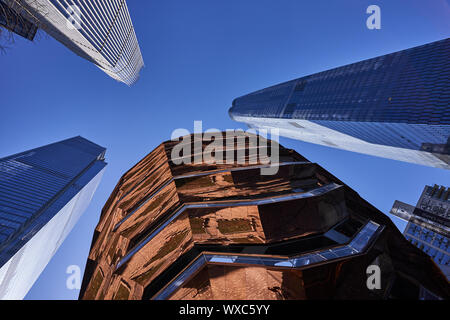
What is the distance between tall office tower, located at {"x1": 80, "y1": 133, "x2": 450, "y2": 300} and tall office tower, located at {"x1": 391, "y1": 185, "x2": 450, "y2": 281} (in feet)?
210

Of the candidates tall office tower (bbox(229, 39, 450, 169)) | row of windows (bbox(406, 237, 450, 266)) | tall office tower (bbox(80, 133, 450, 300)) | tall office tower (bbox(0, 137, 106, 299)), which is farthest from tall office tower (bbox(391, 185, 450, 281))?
tall office tower (bbox(0, 137, 106, 299))

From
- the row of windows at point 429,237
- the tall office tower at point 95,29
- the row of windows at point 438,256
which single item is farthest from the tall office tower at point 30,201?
the row of windows at point 429,237

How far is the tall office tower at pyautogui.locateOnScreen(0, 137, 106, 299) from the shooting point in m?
65.2

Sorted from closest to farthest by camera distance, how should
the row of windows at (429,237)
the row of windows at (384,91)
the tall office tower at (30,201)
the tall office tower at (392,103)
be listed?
1. the row of windows at (429,237)
2. the tall office tower at (392,103)
3. the row of windows at (384,91)
4. the tall office tower at (30,201)

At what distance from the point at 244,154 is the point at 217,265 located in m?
10.4

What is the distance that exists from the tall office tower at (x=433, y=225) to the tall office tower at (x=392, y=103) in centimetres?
1006

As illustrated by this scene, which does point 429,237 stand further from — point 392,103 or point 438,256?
point 392,103

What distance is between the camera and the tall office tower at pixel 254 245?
275 inches

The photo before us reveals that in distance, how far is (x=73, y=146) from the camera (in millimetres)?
131000

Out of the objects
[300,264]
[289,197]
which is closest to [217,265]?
[300,264]

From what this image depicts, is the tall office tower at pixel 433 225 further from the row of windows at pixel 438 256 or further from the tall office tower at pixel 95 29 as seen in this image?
the tall office tower at pixel 95 29

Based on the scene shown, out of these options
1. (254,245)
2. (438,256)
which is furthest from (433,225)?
(254,245)

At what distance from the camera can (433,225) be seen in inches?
2338
